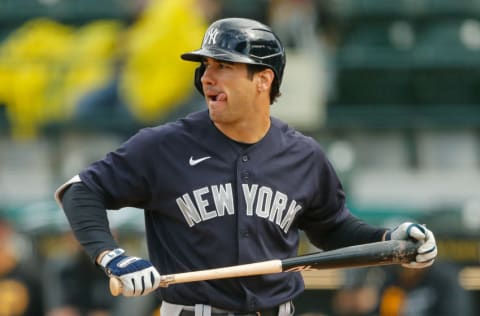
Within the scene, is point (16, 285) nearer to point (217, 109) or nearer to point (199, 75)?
point (199, 75)

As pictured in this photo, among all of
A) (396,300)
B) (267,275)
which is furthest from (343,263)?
(396,300)

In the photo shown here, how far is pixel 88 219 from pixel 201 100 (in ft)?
15.8

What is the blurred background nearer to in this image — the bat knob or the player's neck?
the player's neck

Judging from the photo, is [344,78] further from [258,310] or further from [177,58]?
[258,310]

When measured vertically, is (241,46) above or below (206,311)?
above

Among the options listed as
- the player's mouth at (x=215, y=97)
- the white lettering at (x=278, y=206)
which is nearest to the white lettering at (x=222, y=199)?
the white lettering at (x=278, y=206)

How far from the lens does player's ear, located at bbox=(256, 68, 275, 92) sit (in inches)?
157

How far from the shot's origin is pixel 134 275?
3533 mm

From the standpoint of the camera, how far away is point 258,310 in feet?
12.8

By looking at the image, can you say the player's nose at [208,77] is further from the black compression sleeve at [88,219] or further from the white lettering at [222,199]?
the black compression sleeve at [88,219]

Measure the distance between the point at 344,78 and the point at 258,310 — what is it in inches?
204

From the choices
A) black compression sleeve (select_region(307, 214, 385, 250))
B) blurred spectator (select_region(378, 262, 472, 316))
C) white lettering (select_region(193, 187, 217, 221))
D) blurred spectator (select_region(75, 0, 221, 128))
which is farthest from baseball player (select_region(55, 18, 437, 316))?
blurred spectator (select_region(75, 0, 221, 128))

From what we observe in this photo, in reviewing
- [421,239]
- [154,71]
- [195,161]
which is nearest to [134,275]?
[195,161]

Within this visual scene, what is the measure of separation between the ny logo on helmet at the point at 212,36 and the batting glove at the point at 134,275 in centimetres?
76
